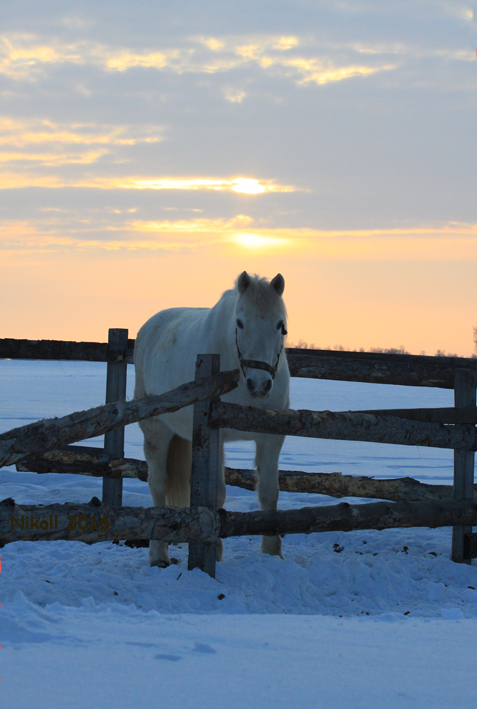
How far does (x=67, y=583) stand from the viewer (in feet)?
13.7

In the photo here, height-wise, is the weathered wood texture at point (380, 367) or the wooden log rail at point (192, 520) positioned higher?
the weathered wood texture at point (380, 367)

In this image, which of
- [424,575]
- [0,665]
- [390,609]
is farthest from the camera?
[424,575]

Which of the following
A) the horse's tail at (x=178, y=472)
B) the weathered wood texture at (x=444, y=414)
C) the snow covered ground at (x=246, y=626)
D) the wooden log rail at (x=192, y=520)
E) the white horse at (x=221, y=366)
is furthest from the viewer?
the horse's tail at (x=178, y=472)

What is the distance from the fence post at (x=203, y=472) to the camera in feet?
15.0

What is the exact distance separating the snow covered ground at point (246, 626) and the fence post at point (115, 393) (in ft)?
3.40

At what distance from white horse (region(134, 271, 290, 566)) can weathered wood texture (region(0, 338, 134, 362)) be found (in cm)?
27

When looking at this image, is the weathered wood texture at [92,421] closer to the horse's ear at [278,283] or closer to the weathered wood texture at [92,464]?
the horse's ear at [278,283]

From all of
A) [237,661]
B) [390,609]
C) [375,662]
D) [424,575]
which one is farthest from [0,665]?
[424,575]

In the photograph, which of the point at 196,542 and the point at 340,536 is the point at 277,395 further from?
the point at 340,536

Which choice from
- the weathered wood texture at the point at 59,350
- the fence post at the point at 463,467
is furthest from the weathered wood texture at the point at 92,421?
the weathered wood texture at the point at 59,350

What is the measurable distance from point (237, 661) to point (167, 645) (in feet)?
1.00

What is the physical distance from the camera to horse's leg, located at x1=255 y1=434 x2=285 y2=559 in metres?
5.34

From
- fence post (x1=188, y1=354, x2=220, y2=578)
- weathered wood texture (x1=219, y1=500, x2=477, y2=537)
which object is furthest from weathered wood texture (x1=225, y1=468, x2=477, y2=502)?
fence post (x1=188, y1=354, x2=220, y2=578)

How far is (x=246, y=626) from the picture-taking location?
3.17 m
